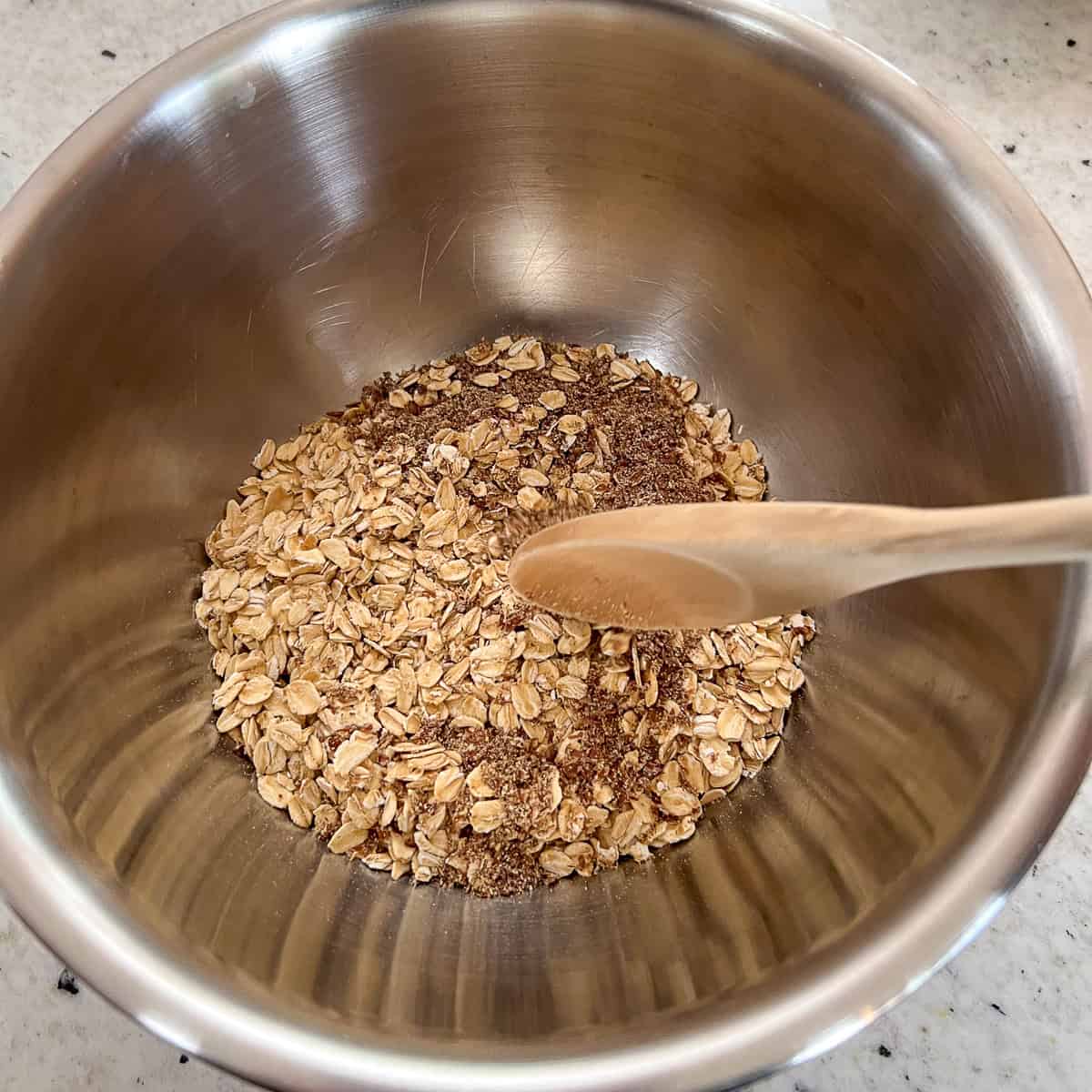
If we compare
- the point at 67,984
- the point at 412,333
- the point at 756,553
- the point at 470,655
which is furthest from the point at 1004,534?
the point at 67,984

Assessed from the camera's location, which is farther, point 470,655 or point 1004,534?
point 470,655

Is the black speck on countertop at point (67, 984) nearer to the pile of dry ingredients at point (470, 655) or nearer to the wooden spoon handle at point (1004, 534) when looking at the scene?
the pile of dry ingredients at point (470, 655)

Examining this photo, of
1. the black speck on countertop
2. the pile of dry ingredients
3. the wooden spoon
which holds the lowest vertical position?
the black speck on countertop

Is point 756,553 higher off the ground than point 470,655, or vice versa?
point 756,553

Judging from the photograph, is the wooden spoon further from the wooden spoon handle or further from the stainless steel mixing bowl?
the stainless steel mixing bowl

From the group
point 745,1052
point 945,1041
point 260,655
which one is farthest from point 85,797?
point 945,1041

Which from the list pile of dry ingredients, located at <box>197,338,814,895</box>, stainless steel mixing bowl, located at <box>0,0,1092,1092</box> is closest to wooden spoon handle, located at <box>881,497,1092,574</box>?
stainless steel mixing bowl, located at <box>0,0,1092,1092</box>

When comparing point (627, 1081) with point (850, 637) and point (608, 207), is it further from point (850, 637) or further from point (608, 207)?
point (608, 207)

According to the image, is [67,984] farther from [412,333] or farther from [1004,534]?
[1004,534]
